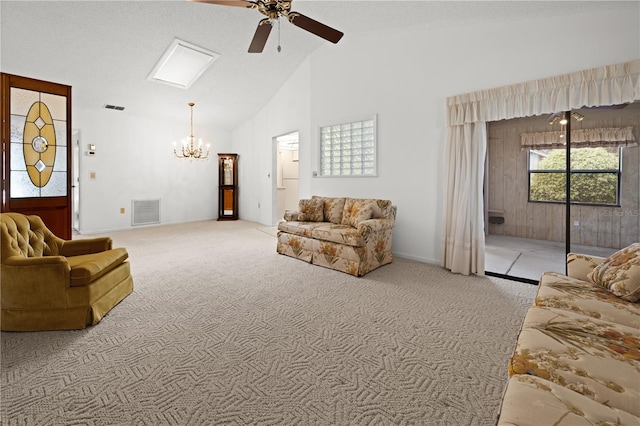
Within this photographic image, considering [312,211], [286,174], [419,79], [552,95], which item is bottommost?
[312,211]

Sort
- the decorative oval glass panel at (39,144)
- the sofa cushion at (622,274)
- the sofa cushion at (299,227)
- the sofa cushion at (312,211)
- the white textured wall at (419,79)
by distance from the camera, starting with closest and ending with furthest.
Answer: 1. the sofa cushion at (622,274)
2. the white textured wall at (419,79)
3. the decorative oval glass panel at (39,144)
4. the sofa cushion at (299,227)
5. the sofa cushion at (312,211)

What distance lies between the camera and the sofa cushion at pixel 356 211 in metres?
3.87

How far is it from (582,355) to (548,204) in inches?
134

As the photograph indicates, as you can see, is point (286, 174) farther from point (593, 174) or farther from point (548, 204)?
point (593, 174)

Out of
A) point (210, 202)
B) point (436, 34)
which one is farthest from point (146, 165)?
point (436, 34)

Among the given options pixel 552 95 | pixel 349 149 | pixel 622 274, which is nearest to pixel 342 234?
pixel 349 149

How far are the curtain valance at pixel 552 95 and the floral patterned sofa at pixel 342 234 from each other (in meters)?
1.44

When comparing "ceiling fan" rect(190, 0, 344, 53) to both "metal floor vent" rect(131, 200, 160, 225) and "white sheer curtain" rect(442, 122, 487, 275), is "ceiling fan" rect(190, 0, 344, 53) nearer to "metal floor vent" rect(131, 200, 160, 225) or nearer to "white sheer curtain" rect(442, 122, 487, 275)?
"white sheer curtain" rect(442, 122, 487, 275)

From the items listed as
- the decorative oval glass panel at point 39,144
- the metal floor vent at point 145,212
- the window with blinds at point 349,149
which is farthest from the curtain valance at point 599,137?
the metal floor vent at point 145,212

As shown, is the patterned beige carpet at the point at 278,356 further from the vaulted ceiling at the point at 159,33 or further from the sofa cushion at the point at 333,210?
the vaulted ceiling at the point at 159,33

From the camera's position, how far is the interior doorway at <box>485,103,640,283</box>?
307cm

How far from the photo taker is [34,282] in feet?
7.06

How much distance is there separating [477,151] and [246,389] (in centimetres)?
326

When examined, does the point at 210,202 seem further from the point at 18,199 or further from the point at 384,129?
the point at 384,129
